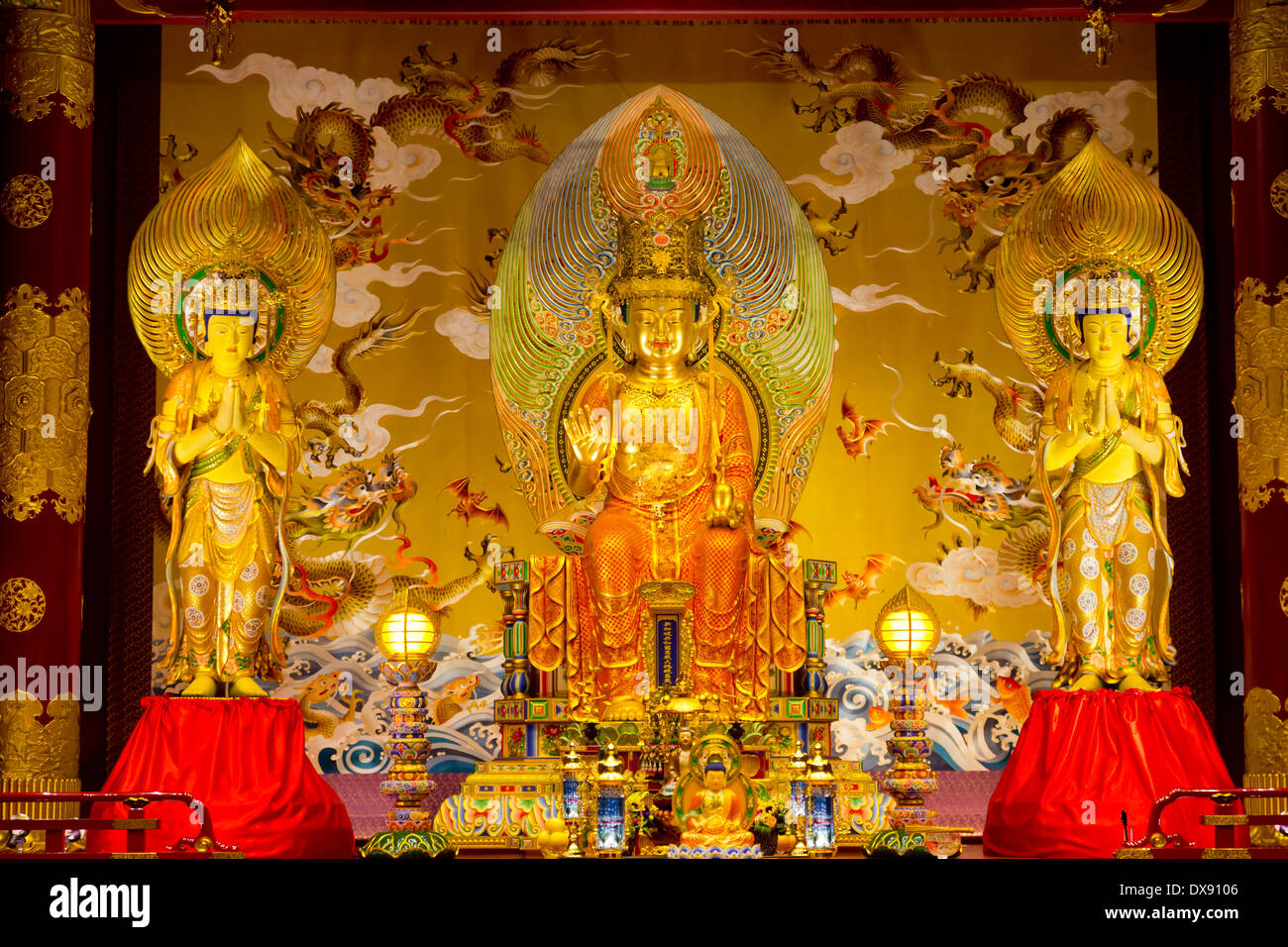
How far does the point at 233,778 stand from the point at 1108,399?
147 inches

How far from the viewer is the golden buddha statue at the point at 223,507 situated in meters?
6.55

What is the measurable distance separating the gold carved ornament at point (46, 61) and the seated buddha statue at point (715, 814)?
12.6 feet

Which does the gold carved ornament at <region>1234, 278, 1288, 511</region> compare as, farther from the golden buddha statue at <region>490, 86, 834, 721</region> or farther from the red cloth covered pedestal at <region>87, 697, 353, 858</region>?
the red cloth covered pedestal at <region>87, 697, 353, 858</region>

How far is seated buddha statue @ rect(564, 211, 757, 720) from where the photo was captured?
673 centimetres

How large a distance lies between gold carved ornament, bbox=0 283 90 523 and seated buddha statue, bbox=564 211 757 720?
6.83 feet

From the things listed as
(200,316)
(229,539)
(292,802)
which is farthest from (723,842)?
(200,316)

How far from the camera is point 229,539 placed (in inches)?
259

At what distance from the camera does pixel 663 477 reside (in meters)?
7.22

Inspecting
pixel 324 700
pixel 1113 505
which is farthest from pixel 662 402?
pixel 324 700

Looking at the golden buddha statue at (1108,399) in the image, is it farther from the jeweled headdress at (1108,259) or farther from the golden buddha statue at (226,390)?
the golden buddha statue at (226,390)

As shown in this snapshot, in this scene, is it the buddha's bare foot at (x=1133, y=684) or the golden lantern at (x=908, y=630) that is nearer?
the golden lantern at (x=908, y=630)

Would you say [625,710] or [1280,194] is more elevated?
[1280,194]

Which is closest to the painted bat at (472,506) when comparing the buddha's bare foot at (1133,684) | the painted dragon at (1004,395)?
the painted dragon at (1004,395)

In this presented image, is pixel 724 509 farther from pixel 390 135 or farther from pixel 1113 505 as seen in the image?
pixel 390 135
